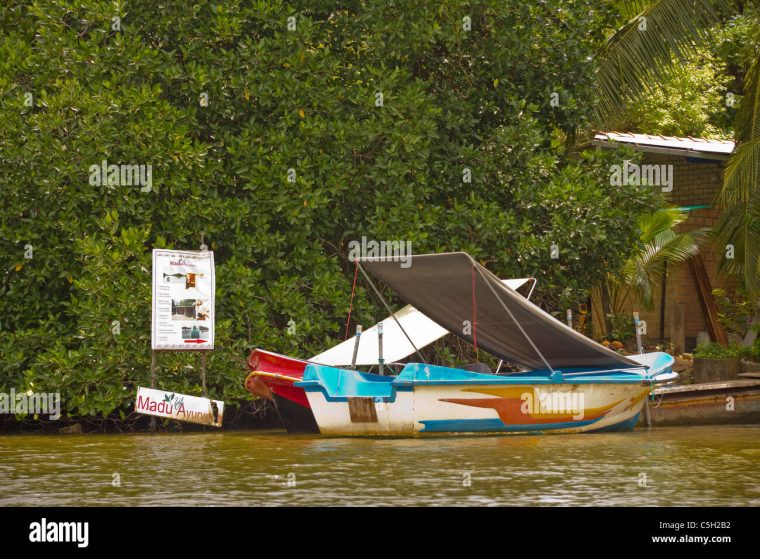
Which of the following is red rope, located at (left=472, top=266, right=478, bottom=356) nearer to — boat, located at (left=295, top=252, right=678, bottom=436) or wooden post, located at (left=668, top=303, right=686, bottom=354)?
boat, located at (left=295, top=252, right=678, bottom=436)

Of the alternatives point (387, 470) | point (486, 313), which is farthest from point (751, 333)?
point (387, 470)

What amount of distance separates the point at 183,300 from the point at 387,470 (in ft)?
18.8

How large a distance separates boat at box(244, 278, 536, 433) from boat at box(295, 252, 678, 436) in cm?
47

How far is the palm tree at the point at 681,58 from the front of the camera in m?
20.8

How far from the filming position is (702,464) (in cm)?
1209

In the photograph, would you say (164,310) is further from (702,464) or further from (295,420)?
(702,464)

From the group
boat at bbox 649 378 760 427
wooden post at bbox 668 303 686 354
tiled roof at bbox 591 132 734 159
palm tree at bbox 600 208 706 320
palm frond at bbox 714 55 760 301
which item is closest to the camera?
boat at bbox 649 378 760 427

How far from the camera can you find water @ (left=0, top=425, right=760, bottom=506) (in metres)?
9.77

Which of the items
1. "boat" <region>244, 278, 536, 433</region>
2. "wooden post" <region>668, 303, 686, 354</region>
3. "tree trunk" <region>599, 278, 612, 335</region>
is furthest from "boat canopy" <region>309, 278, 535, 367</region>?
"wooden post" <region>668, 303, 686, 354</region>

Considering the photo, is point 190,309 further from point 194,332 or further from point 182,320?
point 194,332

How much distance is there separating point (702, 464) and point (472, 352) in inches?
314

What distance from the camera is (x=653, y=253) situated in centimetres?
2442

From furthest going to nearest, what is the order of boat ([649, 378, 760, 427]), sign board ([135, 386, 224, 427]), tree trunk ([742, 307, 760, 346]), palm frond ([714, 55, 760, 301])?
tree trunk ([742, 307, 760, 346]), palm frond ([714, 55, 760, 301]), boat ([649, 378, 760, 427]), sign board ([135, 386, 224, 427])
